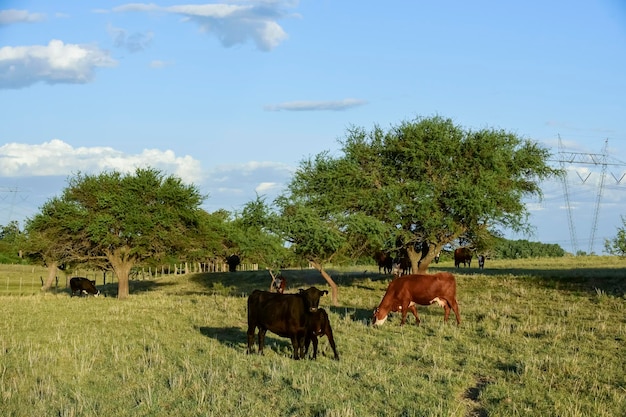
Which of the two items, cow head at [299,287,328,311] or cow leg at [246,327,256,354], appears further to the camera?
cow leg at [246,327,256,354]

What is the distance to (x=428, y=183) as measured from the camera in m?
36.1

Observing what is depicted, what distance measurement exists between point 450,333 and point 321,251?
13188 millimetres

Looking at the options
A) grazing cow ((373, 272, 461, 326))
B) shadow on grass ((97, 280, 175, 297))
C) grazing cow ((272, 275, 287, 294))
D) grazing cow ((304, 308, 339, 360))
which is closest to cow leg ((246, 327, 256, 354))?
grazing cow ((304, 308, 339, 360))

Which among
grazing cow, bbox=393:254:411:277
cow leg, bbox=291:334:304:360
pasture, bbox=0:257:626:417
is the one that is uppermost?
grazing cow, bbox=393:254:411:277

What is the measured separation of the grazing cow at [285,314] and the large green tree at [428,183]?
56.1ft

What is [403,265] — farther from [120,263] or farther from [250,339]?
[250,339]

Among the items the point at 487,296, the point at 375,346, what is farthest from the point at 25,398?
the point at 487,296

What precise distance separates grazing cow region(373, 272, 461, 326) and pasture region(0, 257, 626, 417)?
0.57 m

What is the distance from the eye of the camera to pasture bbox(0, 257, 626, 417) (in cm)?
1151

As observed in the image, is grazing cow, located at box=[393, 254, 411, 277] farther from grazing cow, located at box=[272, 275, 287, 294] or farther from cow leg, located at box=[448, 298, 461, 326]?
cow leg, located at box=[448, 298, 461, 326]

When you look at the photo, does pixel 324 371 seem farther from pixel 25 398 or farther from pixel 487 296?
pixel 487 296

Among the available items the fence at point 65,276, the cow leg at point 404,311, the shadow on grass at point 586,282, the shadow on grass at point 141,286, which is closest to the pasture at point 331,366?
the cow leg at point 404,311

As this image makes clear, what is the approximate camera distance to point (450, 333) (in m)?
19.8

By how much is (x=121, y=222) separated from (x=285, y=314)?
90.5ft
